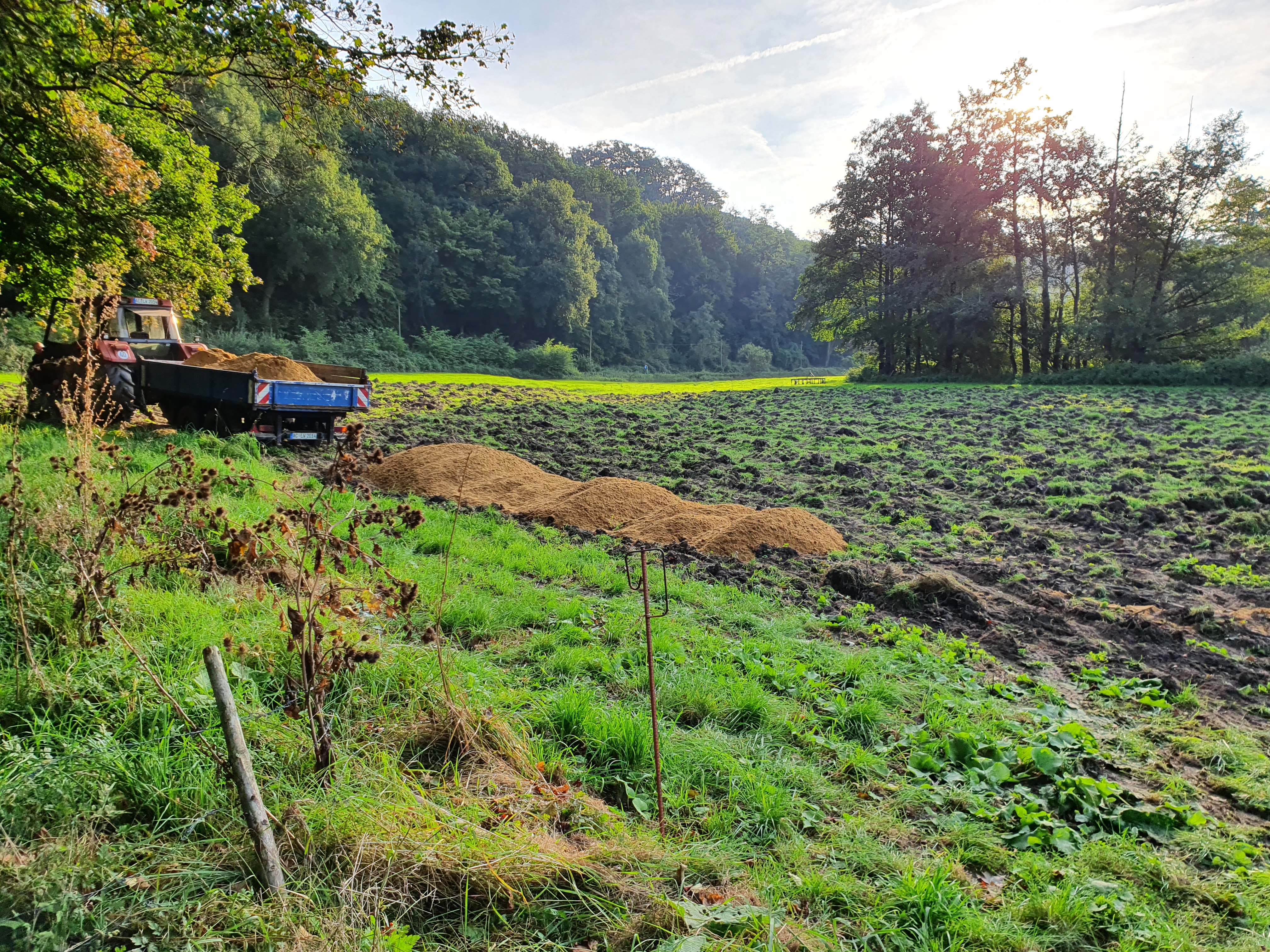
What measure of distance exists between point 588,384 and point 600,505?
1430 inches

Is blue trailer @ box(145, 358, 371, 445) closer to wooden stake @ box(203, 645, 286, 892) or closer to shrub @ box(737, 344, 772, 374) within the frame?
wooden stake @ box(203, 645, 286, 892)

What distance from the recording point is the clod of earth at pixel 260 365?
459 inches

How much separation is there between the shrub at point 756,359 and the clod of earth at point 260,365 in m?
64.0

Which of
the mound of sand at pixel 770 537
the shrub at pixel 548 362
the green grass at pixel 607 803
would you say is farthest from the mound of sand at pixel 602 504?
the shrub at pixel 548 362

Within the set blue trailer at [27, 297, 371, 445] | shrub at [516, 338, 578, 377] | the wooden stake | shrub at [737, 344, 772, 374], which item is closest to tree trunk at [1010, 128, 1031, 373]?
shrub at [516, 338, 578, 377]

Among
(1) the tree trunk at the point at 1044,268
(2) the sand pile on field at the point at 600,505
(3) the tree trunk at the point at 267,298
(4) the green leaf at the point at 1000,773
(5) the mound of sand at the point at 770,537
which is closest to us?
(4) the green leaf at the point at 1000,773

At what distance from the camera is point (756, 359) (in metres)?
75.2

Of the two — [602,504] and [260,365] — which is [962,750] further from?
[260,365]

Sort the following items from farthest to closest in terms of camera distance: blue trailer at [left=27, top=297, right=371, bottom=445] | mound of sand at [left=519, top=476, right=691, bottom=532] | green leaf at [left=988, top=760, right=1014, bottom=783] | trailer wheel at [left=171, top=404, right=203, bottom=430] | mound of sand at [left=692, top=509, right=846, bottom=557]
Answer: trailer wheel at [left=171, top=404, right=203, bottom=430], blue trailer at [left=27, top=297, right=371, bottom=445], mound of sand at [left=519, top=476, right=691, bottom=532], mound of sand at [left=692, top=509, right=846, bottom=557], green leaf at [left=988, top=760, right=1014, bottom=783]

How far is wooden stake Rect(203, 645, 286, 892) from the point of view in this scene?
2.09 m

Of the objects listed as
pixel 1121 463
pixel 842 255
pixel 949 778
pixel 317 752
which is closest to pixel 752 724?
pixel 949 778

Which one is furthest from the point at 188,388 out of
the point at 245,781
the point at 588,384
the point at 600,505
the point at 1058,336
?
the point at 1058,336

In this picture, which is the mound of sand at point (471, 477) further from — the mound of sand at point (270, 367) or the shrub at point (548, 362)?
the shrub at point (548, 362)

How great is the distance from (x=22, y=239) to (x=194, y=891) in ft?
35.5
